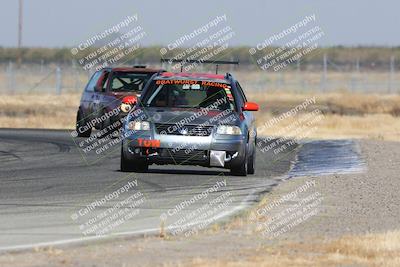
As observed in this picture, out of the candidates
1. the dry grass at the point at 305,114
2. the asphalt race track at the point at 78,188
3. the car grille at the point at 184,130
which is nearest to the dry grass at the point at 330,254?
the asphalt race track at the point at 78,188

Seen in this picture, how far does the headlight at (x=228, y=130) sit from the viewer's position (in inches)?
750

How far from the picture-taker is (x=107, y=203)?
49.2 feet

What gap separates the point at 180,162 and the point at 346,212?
4.84 m

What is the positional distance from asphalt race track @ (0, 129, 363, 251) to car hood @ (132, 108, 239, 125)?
0.82 metres

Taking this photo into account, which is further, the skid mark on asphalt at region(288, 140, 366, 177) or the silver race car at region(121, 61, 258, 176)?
the skid mark on asphalt at region(288, 140, 366, 177)

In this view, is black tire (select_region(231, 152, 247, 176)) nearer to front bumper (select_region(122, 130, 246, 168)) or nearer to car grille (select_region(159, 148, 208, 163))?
front bumper (select_region(122, 130, 246, 168))

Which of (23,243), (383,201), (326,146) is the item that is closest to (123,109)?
(326,146)

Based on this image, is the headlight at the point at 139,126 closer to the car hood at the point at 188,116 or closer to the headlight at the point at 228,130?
the car hood at the point at 188,116

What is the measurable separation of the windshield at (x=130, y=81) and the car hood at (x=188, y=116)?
31.9 ft

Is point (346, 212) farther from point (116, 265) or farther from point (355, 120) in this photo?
point (355, 120)

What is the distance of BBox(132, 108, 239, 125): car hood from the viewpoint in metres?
19.0

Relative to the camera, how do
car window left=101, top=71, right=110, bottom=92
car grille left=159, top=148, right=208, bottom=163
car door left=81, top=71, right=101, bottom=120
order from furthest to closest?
car window left=101, top=71, right=110, bottom=92 → car door left=81, top=71, right=101, bottom=120 → car grille left=159, top=148, right=208, bottom=163

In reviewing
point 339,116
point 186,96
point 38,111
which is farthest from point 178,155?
point 38,111

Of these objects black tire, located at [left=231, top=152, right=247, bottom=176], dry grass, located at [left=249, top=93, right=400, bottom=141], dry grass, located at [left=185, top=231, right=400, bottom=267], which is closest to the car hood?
black tire, located at [left=231, top=152, right=247, bottom=176]
